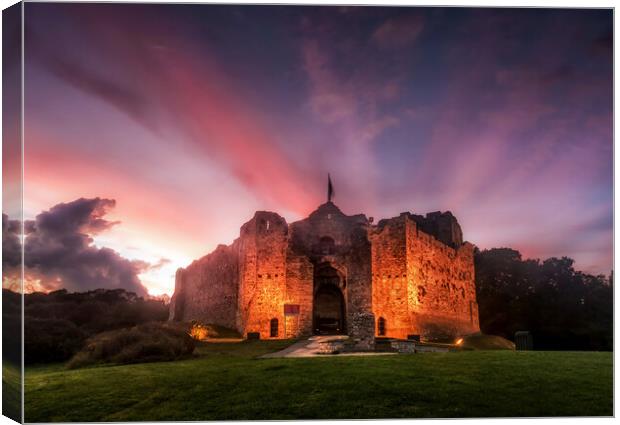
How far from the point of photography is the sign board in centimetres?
2850

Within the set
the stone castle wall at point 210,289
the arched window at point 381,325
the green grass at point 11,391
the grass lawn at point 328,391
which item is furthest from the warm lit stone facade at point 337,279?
the green grass at point 11,391

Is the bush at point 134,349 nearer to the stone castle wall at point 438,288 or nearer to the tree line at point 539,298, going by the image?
the stone castle wall at point 438,288

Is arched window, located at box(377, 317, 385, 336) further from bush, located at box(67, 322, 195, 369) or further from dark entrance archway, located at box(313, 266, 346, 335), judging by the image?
bush, located at box(67, 322, 195, 369)

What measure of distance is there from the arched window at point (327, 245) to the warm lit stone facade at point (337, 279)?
0.20 feet

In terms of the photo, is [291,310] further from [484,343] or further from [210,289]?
[210,289]

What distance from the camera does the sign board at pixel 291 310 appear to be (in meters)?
28.5

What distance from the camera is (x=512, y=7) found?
14.5m

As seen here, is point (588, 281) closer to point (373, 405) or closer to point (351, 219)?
point (351, 219)

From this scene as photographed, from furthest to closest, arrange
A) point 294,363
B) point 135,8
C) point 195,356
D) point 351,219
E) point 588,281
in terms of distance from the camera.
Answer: point 588,281 < point 351,219 < point 195,356 < point 294,363 < point 135,8

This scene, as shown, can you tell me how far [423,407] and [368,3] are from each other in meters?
9.31

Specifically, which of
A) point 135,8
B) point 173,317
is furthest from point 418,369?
point 173,317

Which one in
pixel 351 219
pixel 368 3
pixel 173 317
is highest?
pixel 368 3

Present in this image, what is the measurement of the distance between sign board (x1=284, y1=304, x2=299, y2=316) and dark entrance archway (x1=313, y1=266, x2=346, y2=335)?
3.00 metres

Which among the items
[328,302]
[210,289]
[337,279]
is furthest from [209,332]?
[210,289]
